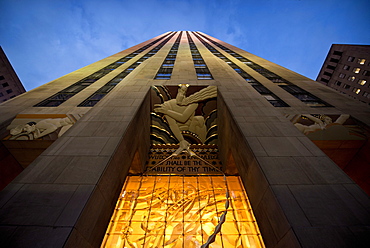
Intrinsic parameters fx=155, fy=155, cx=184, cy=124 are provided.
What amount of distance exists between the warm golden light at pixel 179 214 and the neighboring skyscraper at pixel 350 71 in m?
44.2

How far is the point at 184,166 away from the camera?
943 centimetres

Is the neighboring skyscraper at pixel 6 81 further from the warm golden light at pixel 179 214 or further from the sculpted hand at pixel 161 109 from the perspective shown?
the warm golden light at pixel 179 214

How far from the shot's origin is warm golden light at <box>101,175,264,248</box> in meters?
5.84

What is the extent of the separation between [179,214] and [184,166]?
3031 millimetres

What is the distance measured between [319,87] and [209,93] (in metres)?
9.90

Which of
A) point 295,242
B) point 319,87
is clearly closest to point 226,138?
point 295,242

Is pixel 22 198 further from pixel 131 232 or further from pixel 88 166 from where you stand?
pixel 131 232

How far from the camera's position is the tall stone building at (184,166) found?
4098 mm

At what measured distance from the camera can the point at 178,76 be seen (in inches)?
507

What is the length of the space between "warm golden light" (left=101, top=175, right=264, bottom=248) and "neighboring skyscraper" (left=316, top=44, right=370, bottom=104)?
44.2 metres

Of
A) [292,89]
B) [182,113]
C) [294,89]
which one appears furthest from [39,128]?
[294,89]

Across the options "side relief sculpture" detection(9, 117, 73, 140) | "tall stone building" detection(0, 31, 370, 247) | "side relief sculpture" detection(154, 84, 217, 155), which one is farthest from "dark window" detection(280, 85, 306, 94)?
"side relief sculpture" detection(9, 117, 73, 140)

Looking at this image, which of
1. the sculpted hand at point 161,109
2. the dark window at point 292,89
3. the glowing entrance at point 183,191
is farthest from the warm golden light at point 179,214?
the dark window at point 292,89

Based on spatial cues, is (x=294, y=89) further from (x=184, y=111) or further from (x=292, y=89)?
(x=184, y=111)
